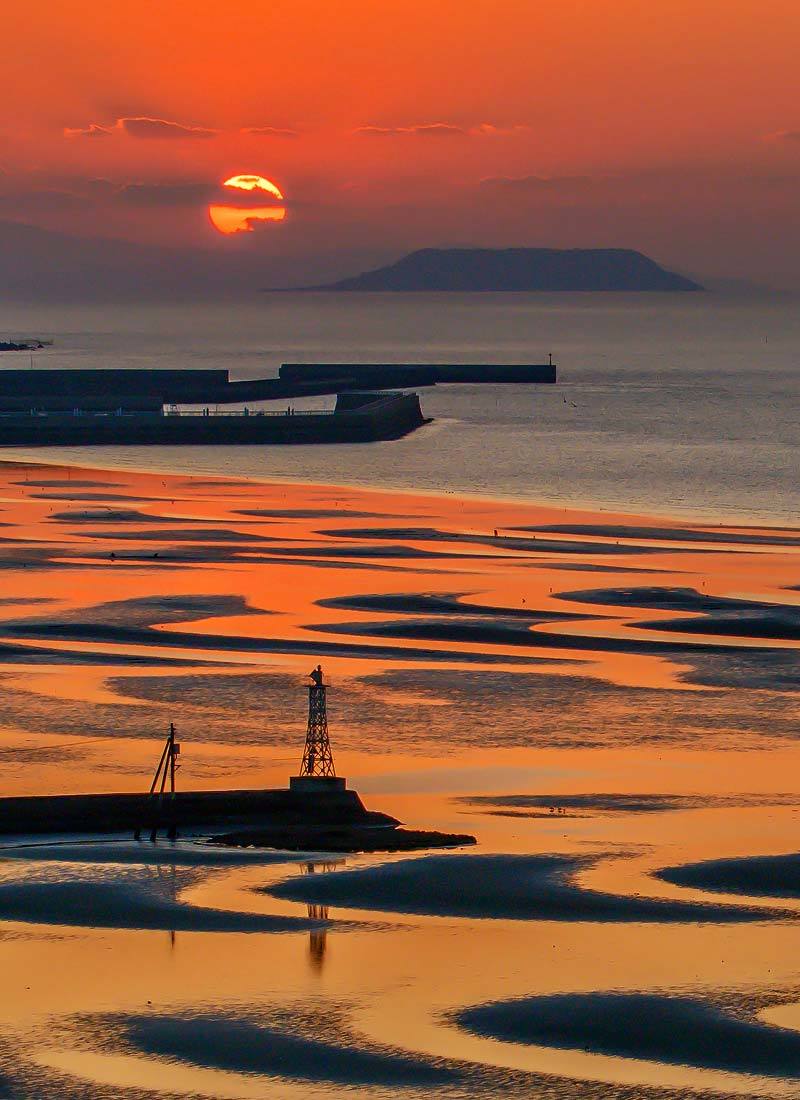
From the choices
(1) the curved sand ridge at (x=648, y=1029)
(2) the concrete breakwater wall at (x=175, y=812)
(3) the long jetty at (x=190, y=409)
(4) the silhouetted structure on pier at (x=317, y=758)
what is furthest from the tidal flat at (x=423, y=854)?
(3) the long jetty at (x=190, y=409)

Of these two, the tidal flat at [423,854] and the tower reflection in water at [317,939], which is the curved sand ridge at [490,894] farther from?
the tower reflection in water at [317,939]

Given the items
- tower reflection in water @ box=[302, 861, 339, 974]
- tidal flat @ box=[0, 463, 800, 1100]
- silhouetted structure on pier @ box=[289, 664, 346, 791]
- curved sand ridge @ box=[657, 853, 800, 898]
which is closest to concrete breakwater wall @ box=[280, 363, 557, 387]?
tidal flat @ box=[0, 463, 800, 1100]

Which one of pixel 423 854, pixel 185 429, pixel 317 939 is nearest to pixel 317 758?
pixel 423 854

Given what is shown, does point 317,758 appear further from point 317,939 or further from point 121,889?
point 317,939

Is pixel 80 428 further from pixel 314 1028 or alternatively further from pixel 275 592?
pixel 314 1028

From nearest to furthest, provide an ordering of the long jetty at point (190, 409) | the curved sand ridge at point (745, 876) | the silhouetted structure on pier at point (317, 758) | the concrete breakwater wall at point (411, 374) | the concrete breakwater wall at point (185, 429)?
1. the curved sand ridge at point (745, 876)
2. the silhouetted structure on pier at point (317, 758)
3. the concrete breakwater wall at point (185, 429)
4. the long jetty at point (190, 409)
5. the concrete breakwater wall at point (411, 374)

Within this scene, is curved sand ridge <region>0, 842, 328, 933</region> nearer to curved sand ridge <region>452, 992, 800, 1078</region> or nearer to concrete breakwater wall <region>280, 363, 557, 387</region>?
curved sand ridge <region>452, 992, 800, 1078</region>

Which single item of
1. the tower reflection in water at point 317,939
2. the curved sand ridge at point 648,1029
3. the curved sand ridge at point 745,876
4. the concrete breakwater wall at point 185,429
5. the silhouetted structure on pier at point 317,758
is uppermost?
the concrete breakwater wall at point 185,429
